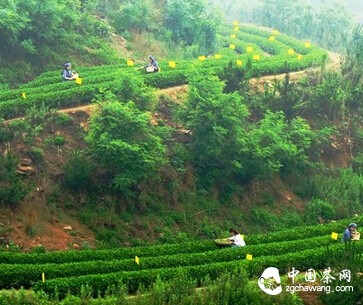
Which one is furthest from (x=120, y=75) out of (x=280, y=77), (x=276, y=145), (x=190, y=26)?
(x=190, y=26)

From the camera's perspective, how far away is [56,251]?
1655 cm

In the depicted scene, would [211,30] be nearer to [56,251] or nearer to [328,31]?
[328,31]

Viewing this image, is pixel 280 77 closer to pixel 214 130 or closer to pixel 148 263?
pixel 214 130

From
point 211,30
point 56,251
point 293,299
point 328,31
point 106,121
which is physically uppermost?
point 328,31

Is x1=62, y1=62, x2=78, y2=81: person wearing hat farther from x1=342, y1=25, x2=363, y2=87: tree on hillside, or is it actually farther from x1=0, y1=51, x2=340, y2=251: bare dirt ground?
x1=342, y1=25, x2=363, y2=87: tree on hillside

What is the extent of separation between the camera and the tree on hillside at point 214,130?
21875mm

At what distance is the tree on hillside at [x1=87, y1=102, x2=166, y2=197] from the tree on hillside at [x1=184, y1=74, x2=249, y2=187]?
2501 millimetres

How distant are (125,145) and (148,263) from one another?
4.68m

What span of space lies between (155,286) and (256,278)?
3.06m

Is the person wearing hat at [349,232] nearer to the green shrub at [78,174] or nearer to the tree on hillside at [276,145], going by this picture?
the tree on hillside at [276,145]

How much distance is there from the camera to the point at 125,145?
18812mm

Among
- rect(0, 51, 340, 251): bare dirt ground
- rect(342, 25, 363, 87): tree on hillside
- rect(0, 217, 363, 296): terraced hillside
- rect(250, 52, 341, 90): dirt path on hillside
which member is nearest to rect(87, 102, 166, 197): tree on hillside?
rect(0, 51, 340, 251): bare dirt ground

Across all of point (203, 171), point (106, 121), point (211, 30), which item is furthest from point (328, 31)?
point (106, 121)

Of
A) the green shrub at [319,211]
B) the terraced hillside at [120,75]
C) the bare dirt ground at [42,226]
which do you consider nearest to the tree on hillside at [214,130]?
the terraced hillside at [120,75]
